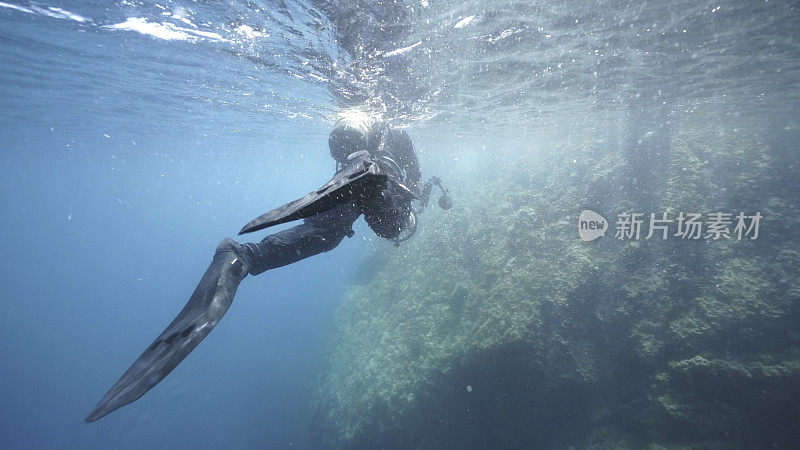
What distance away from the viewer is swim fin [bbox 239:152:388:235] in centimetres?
256

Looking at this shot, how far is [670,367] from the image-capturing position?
7.64 metres

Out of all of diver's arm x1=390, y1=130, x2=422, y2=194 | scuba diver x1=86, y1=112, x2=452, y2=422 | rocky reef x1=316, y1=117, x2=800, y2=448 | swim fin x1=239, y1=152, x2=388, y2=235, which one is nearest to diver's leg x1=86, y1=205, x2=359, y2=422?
scuba diver x1=86, y1=112, x2=452, y2=422

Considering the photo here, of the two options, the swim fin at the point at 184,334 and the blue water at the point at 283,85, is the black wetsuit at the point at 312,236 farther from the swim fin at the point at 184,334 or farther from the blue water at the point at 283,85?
the blue water at the point at 283,85

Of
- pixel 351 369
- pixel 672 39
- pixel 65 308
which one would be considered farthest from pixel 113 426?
pixel 65 308

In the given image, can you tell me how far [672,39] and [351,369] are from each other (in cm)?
1835

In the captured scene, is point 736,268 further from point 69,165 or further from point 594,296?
A: point 69,165

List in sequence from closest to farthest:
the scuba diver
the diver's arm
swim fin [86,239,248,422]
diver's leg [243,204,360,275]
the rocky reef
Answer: swim fin [86,239,248,422]
the scuba diver
diver's leg [243,204,360,275]
the rocky reef
the diver's arm

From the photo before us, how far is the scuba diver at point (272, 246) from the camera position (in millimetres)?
2541

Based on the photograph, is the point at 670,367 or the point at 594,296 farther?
the point at 594,296

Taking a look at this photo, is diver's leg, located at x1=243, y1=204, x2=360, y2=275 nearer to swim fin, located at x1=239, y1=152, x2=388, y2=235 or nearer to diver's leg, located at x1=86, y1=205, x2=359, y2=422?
diver's leg, located at x1=86, y1=205, x2=359, y2=422

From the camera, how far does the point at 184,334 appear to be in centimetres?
292

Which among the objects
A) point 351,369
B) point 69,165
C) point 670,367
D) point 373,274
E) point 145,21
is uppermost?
point 145,21

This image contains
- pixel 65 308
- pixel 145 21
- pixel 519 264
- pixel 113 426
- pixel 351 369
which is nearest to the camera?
pixel 145 21

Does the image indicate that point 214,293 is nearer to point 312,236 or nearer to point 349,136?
point 312,236
